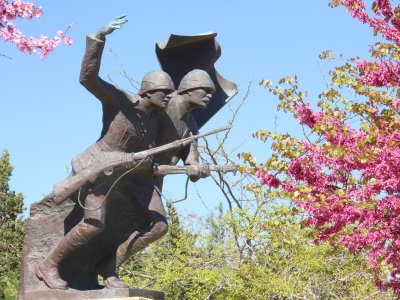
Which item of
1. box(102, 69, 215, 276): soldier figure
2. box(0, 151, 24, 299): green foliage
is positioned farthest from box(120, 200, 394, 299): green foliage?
box(102, 69, 215, 276): soldier figure

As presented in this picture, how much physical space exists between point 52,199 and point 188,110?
4.61 feet

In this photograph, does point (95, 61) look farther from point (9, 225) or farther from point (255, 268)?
point (9, 225)

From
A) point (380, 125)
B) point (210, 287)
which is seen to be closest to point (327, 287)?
point (210, 287)

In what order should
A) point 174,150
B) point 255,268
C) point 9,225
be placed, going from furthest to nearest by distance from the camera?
point 9,225 < point 255,268 < point 174,150

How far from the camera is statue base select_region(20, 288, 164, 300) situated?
19.2ft

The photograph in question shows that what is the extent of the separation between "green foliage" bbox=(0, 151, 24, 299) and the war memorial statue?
13.7 metres

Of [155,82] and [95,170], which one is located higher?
[155,82]

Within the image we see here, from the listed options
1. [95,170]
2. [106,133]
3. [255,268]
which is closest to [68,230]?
[95,170]

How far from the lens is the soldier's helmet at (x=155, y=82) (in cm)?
618

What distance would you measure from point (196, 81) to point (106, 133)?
2.92ft

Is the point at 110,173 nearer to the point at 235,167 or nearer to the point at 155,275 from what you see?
the point at 235,167

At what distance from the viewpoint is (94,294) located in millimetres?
5910

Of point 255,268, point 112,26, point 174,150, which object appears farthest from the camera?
point 255,268

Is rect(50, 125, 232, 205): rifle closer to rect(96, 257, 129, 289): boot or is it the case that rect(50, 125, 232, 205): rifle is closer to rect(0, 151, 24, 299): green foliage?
rect(96, 257, 129, 289): boot
